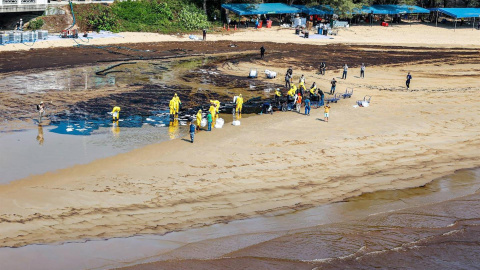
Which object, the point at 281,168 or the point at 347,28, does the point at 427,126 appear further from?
the point at 347,28

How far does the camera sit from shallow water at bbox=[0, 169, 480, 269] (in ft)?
53.3

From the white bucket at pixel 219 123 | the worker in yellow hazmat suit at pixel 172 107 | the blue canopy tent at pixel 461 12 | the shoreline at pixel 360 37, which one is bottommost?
the white bucket at pixel 219 123

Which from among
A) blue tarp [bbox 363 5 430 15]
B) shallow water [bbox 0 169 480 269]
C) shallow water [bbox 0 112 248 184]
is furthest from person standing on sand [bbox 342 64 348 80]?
blue tarp [bbox 363 5 430 15]

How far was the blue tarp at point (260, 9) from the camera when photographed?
2697 inches

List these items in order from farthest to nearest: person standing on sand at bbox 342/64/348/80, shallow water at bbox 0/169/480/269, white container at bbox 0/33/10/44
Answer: white container at bbox 0/33/10/44 < person standing on sand at bbox 342/64/348/80 < shallow water at bbox 0/169/480/269

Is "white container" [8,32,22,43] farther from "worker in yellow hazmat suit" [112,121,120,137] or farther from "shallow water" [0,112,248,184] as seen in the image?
"worker in yellow hazmat suit" [112,121,120,137]

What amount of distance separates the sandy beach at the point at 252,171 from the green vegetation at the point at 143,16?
32.4 meters

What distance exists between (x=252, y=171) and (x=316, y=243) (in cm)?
606

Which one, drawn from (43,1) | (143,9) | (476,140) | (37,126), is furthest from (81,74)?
(476,140)

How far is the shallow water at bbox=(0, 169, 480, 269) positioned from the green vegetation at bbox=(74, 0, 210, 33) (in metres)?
46.8

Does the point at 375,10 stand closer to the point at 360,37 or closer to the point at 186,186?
the point at 360,37

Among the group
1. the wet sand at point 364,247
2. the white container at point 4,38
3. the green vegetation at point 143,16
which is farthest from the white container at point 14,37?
the wet sand at point 364,247

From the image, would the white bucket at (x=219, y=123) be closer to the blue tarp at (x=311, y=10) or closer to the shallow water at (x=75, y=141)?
the shallow water at (x=75, y=141)

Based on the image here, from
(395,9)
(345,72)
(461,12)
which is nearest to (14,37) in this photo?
(345,72)
